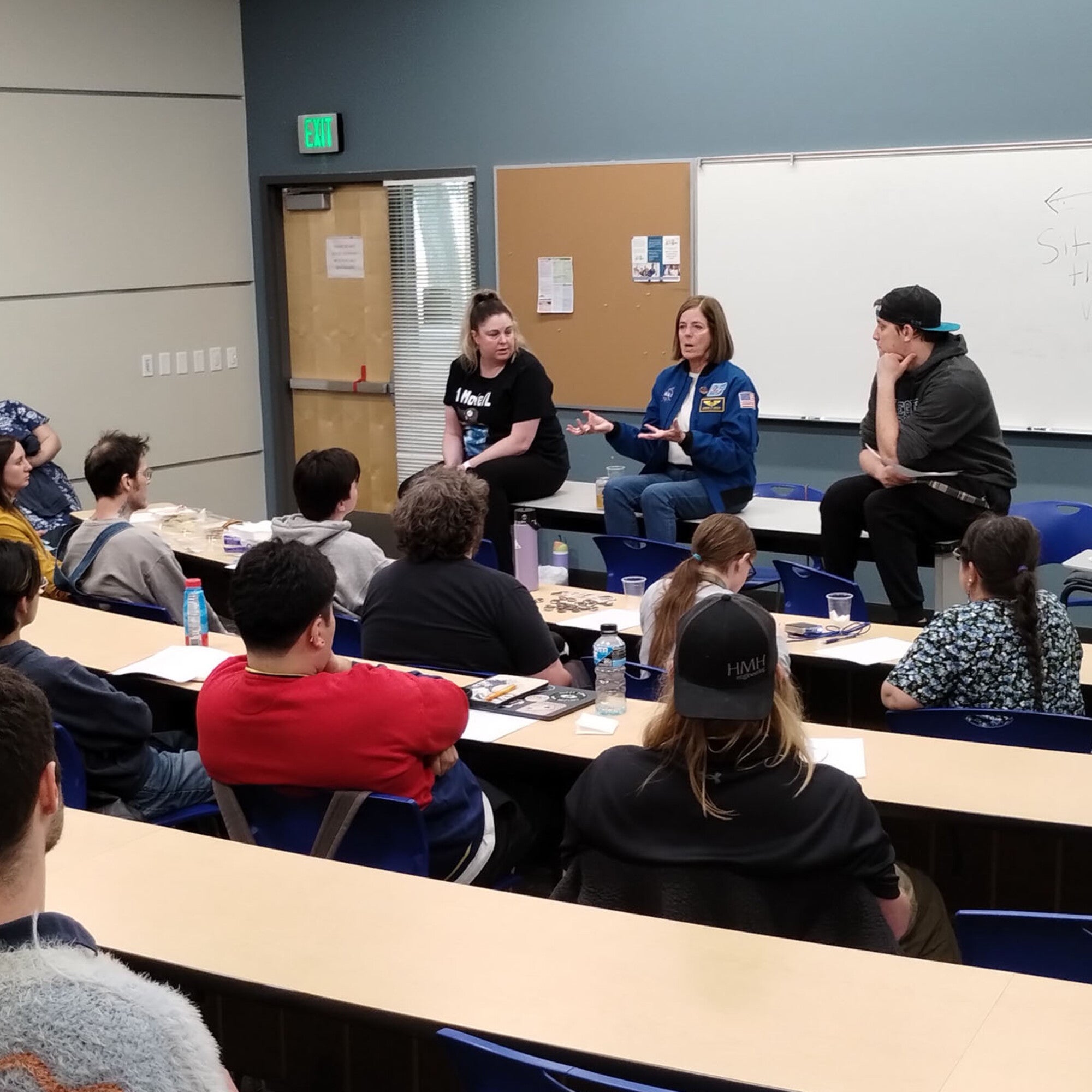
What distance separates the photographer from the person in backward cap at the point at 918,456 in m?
5.39

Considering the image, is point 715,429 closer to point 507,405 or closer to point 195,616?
point 507,405

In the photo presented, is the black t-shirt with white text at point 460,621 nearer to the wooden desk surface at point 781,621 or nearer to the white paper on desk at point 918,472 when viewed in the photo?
the wooden desk surface at point 781,621

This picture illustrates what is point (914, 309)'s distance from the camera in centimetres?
543

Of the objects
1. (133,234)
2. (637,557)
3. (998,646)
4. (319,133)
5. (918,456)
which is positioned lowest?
(637,557)

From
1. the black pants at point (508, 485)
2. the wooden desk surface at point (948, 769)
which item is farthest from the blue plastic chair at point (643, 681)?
the black pants at point (508, 485)

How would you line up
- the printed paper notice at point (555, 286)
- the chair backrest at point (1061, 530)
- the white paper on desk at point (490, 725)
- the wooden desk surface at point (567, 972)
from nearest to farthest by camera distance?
1. the wooden desk surface at point (567, 972)
2. the white paper on desk at point (490, 725)
3. the chair backrest at point (1061, 530)
4. the printed paper notice at point (555, 286)

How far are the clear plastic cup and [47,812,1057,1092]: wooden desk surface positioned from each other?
2.29 m

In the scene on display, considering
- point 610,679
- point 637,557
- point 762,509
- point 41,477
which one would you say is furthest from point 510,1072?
point 41,477

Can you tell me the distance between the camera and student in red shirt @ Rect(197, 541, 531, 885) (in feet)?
8.98

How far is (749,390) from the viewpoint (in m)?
5.99

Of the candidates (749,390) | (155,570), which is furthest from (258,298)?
(155,570)

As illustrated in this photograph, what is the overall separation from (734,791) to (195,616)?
7.54ft

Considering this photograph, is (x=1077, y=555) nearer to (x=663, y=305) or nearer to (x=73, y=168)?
(x=663, y=305)

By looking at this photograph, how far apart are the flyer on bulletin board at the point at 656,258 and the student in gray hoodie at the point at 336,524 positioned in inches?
117
